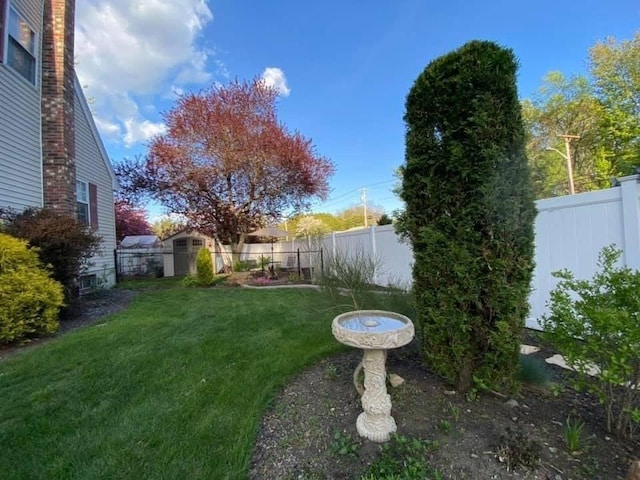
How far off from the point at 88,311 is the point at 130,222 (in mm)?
18205

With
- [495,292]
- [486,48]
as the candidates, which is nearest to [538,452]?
[495,292]

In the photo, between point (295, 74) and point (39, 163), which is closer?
point (39, 163)

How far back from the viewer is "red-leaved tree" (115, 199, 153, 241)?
2031 cm

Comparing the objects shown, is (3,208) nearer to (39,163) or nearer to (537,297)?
(39,163)

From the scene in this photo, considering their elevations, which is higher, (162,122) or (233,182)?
(162,122)

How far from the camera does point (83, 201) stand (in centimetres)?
831

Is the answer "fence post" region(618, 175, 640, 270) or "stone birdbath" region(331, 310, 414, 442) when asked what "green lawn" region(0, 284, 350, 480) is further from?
"fence post" region(618, 175, 640, 270)

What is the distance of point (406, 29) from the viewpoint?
7434 mm

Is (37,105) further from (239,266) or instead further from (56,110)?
(239,266)

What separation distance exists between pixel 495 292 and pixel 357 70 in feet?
31.2

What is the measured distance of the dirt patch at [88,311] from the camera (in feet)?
13.5

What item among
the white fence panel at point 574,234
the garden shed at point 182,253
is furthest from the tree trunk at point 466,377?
the garden shed at point 182,253

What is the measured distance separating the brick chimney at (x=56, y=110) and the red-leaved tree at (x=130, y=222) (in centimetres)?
1350

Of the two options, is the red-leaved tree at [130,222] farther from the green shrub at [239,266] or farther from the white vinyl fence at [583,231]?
the white vinyl fence at [583,231]
